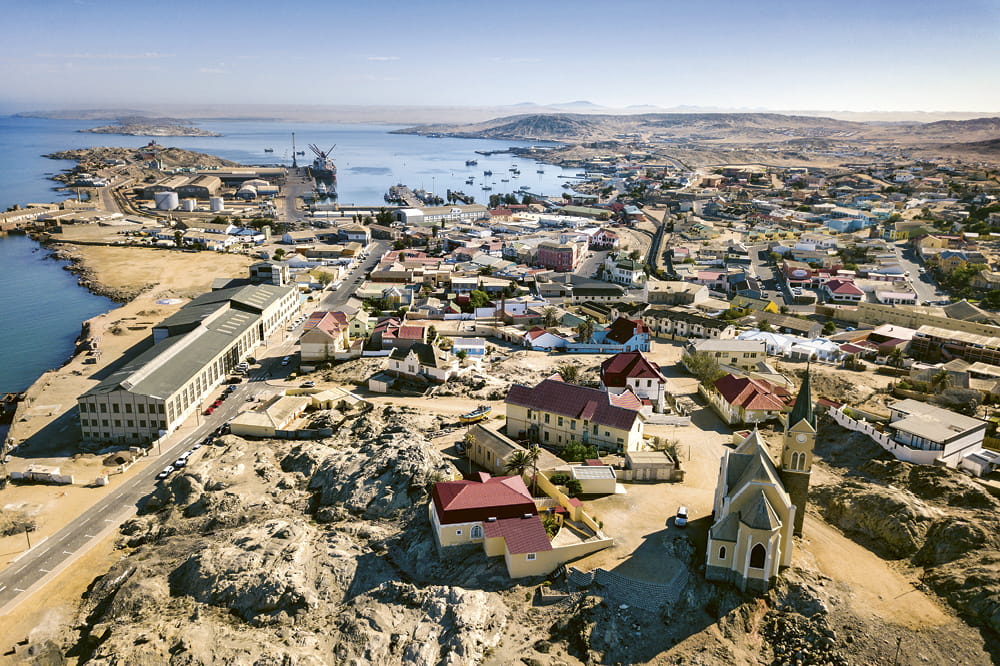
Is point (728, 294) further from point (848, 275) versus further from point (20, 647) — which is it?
point (20, 647)

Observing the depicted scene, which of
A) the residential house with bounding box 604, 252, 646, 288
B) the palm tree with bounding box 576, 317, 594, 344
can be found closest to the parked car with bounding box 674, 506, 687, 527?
the palm tree with bounding box 576, 317, 594, 344

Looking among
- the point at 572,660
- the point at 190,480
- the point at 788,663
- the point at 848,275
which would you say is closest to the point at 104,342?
the point at 190,480

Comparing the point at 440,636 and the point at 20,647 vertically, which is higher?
the point at 440,636

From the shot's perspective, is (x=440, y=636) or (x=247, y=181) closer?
(x=440, y=636)

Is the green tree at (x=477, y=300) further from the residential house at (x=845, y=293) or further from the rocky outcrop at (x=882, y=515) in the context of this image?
the rocky outcrop at (x=882, y=515)

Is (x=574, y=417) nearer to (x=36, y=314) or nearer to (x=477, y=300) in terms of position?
(x=477, y=300)

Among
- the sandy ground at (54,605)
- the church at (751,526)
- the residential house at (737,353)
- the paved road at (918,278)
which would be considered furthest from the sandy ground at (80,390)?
the paved road at (918,278)
